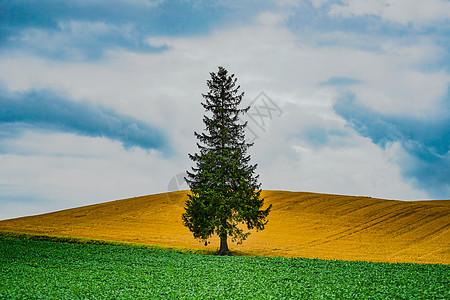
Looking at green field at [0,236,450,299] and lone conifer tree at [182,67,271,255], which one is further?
lone conifer tree at [182,67,271,255]

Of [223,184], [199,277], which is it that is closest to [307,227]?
[223,184]

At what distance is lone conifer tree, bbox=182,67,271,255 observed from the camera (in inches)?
1342

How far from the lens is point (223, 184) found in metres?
34.7

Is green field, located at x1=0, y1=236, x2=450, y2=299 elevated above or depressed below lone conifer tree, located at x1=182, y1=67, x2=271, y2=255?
below

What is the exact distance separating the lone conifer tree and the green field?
4416 millimetres

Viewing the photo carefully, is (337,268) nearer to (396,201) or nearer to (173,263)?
(173,263)

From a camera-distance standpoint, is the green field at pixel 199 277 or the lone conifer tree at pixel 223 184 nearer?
the green field at pixel 199 277

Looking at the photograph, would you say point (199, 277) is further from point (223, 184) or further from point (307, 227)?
point (307, 227)

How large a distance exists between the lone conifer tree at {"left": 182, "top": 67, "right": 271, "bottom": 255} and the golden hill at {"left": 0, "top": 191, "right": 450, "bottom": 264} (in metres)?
5.17

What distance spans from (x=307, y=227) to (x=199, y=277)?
104ft

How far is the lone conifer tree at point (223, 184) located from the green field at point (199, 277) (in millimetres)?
4416

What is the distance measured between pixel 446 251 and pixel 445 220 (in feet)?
49.5

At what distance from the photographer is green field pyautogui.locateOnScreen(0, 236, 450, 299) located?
723 inches

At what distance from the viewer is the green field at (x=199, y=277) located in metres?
18.4
